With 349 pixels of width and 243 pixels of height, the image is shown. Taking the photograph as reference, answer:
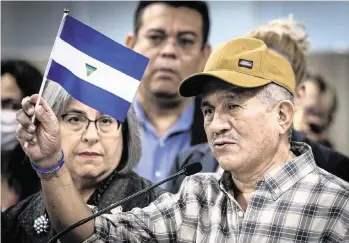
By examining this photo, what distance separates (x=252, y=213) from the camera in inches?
74.4

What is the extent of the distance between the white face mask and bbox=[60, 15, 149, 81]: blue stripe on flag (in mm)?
530

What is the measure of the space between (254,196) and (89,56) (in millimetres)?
710

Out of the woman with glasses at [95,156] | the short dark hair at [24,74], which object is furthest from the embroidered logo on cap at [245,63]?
the short dark hair at [24,74]

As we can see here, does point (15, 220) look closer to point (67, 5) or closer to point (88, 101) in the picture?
point (88, 101)

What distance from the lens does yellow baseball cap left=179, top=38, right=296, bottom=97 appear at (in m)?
1.90

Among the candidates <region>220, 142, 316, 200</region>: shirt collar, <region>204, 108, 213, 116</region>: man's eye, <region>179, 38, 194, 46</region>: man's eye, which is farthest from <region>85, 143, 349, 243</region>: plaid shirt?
<region>179, 38, 194, 46</region>: man's eye

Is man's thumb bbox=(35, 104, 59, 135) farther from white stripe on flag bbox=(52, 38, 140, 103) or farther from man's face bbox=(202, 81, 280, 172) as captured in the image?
man's face bbox=(202, 81, 280, 172)

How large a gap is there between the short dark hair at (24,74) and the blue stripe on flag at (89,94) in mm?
366

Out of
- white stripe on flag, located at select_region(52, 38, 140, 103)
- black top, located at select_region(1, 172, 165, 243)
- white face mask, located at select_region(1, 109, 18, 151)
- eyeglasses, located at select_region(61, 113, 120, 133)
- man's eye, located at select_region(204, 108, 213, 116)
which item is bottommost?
black top, located at select_region(1, 172, 165, 243)

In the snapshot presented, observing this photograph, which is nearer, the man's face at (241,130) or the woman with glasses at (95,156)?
the man's face at (241,130)

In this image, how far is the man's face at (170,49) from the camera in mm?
2373

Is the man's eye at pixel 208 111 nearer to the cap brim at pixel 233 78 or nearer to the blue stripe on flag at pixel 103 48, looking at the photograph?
the cap brim at pixel 233 78

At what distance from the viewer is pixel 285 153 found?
198 centimetres

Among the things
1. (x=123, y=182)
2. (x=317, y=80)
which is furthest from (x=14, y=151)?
(x=317, y=80)
